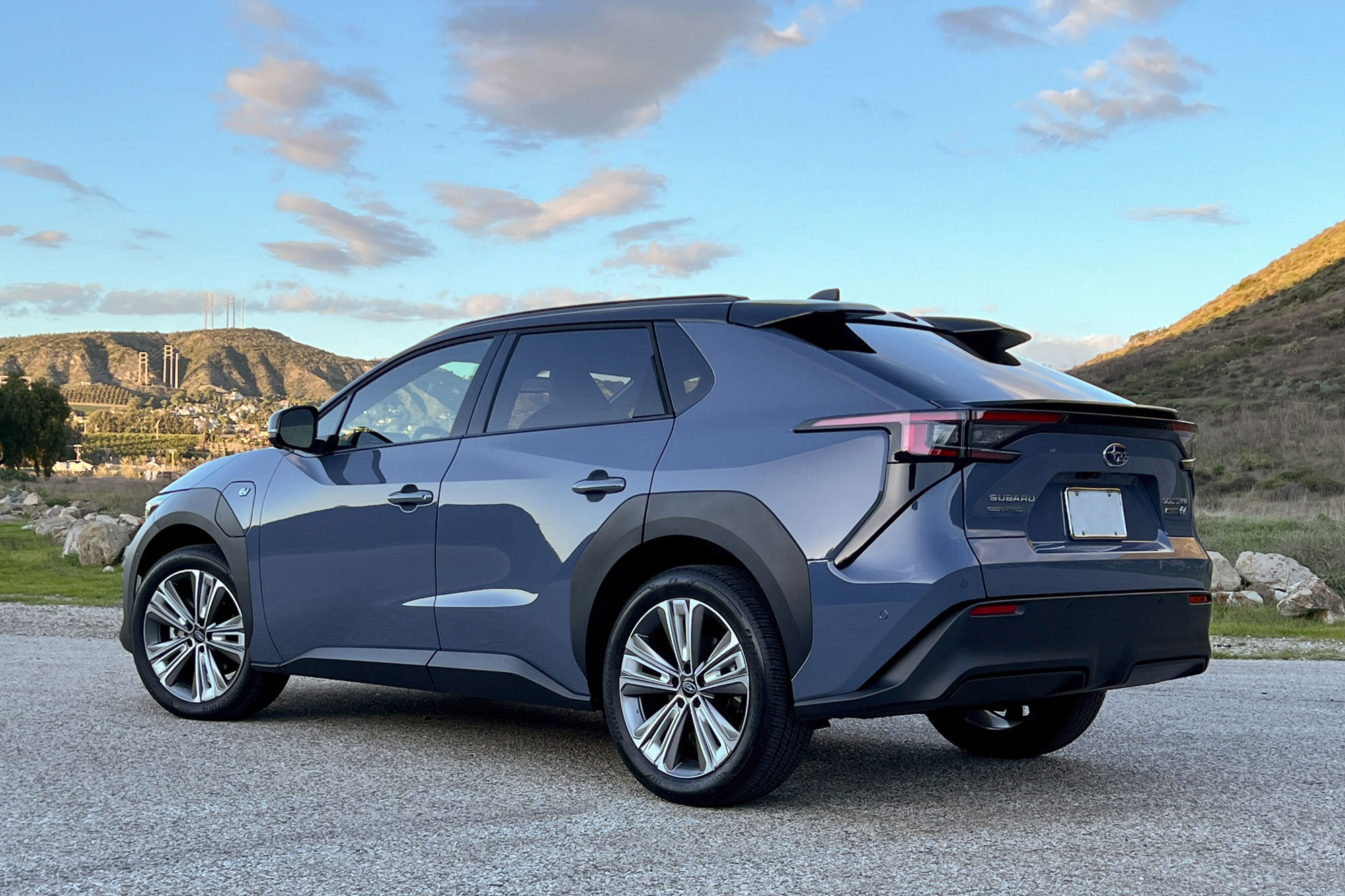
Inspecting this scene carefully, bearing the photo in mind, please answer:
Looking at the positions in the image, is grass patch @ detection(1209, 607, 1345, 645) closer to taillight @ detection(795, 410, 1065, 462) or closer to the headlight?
taillight @ detection(795, 410, 1065, 462)

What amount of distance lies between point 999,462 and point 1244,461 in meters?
35.2

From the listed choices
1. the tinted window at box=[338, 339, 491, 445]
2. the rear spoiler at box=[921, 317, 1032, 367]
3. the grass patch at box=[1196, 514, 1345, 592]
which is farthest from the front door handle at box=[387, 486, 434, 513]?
the grass patch at box=[1196, 514, 1345, 592]

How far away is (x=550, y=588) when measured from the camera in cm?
505

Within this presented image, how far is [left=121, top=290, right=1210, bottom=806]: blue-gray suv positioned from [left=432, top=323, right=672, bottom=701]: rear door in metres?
0.01

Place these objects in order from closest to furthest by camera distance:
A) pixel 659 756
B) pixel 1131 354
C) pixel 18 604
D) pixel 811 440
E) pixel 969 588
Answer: pixel 969 588
pixel 811 440
pixel 659 756
pixel 18 604
pixel 1131 354

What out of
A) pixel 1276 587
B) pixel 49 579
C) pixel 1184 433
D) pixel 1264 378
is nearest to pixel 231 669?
pixel 1184 433

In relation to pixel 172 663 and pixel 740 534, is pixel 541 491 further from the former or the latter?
pixel 172 663

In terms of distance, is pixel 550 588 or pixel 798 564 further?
pixel 550 588

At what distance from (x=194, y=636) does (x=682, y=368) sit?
3.20 meters

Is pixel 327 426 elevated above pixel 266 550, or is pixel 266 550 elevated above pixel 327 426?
pixel 327 426

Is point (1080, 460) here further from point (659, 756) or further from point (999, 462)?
point (659, 756)

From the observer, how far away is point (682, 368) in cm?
501

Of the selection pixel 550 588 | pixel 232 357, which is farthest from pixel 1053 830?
pixel 232 357

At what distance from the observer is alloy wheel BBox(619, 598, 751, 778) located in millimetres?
4582
